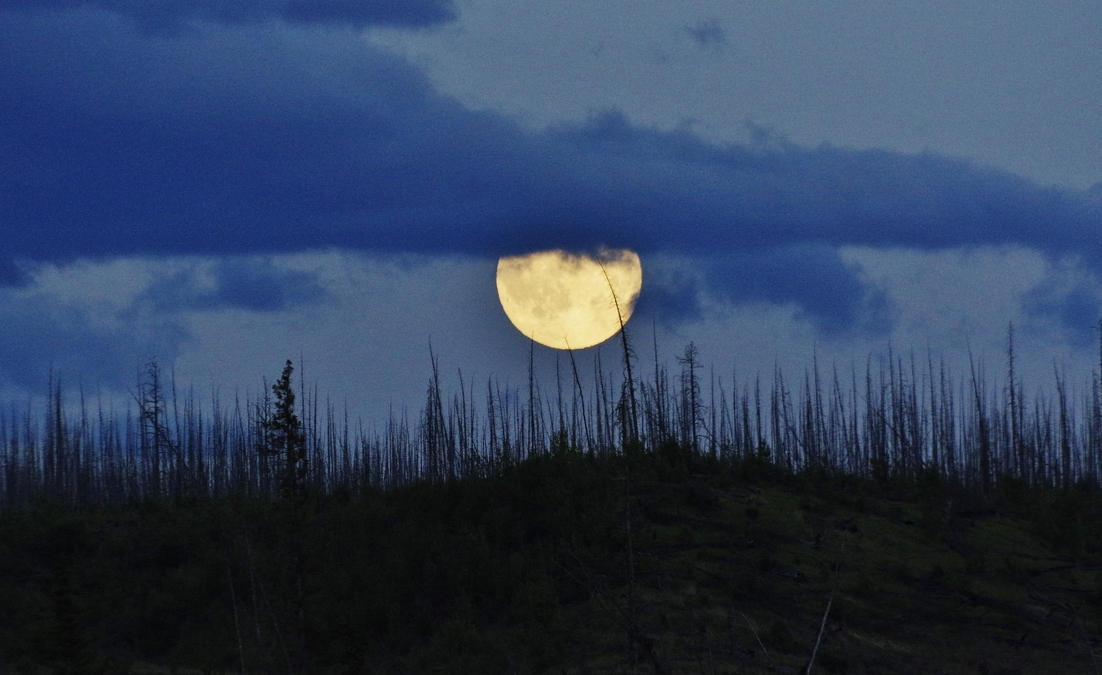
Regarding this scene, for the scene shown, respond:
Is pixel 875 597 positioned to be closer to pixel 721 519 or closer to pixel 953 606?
pixel 953 606

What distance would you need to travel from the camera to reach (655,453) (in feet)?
88.4

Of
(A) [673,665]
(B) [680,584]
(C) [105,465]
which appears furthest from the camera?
(C) [105,465]

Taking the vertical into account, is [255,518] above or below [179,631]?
above

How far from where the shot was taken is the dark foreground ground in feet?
59.5

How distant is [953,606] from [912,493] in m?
6.36

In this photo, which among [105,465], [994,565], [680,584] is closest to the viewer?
[680,584]

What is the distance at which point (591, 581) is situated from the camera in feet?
51.6

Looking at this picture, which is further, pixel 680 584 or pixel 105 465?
pixel 105 465

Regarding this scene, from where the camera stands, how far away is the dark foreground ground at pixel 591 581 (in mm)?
18141

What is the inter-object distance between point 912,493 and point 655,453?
270 inches

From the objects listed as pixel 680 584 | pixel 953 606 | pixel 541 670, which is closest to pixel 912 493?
pixel 953 606

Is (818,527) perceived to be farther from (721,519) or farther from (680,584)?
(680,584)

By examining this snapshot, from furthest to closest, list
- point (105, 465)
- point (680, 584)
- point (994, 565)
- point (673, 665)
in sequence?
point (105, 465)
point (994, 565)
point (680, 584)
point (673, 665)

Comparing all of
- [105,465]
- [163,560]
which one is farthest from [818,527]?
[105,465]
